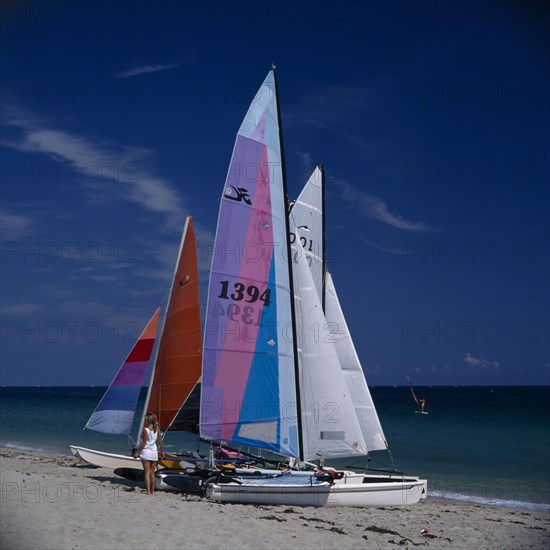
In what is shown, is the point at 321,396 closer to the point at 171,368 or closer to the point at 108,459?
the point at 171,368

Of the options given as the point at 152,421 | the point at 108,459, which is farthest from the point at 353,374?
the point at 108,459

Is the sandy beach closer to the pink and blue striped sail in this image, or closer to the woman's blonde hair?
the woman's blonde hair

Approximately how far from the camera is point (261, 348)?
43.9 ft

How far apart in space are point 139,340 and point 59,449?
1445 centimetres

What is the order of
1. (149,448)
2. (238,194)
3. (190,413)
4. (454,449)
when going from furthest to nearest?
(454,449), (190,413), (238,194), (149,448)

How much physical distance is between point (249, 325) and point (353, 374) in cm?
440

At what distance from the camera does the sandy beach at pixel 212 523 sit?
9.03 metres

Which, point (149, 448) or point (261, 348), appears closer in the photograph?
point (149, 448)

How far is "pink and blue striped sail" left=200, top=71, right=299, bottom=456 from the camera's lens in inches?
525

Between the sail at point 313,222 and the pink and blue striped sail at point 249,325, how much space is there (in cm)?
340

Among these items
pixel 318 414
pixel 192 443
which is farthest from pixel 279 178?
pixel 192 443

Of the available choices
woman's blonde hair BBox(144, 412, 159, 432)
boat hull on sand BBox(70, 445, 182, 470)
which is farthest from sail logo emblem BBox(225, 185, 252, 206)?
boat hull on sand BBox(70, 445, 182, 470)

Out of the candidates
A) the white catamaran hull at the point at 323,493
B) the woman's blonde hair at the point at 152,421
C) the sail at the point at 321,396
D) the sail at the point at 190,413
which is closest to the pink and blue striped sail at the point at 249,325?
the sail at the point at 321,396

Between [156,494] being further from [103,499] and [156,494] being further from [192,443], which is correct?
[192,443]
